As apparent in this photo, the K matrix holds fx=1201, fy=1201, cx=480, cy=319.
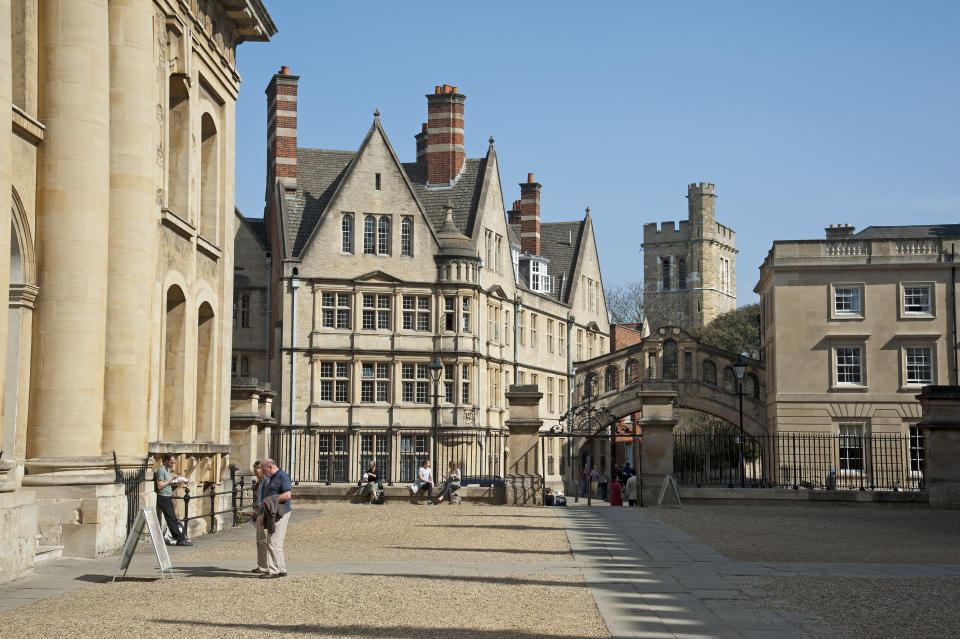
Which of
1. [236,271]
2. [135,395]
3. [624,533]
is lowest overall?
[624,533]

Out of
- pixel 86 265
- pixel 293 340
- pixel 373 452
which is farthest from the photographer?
pixel 293 340

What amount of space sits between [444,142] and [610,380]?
15.0m

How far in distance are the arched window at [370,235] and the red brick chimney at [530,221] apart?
1452cm

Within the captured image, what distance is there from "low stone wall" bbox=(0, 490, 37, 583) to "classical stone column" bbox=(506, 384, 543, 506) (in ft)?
54.9

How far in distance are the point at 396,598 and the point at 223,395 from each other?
543 inches

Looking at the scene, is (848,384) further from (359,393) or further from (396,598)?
(396,598)

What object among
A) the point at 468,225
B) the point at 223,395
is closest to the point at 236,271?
the point at 468,225

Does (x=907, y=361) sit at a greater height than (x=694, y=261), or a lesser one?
lesser

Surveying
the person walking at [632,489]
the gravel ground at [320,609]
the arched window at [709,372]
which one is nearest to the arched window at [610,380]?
the arched window at [709,372]

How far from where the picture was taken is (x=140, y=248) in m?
18.8

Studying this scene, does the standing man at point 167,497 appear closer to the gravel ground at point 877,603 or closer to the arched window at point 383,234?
the gravel ground at point 877,603

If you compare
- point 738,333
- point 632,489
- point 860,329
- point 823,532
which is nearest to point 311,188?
point 860,329

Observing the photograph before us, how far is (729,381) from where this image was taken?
5597 cm

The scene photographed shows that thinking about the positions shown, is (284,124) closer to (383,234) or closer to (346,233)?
(346,233)
